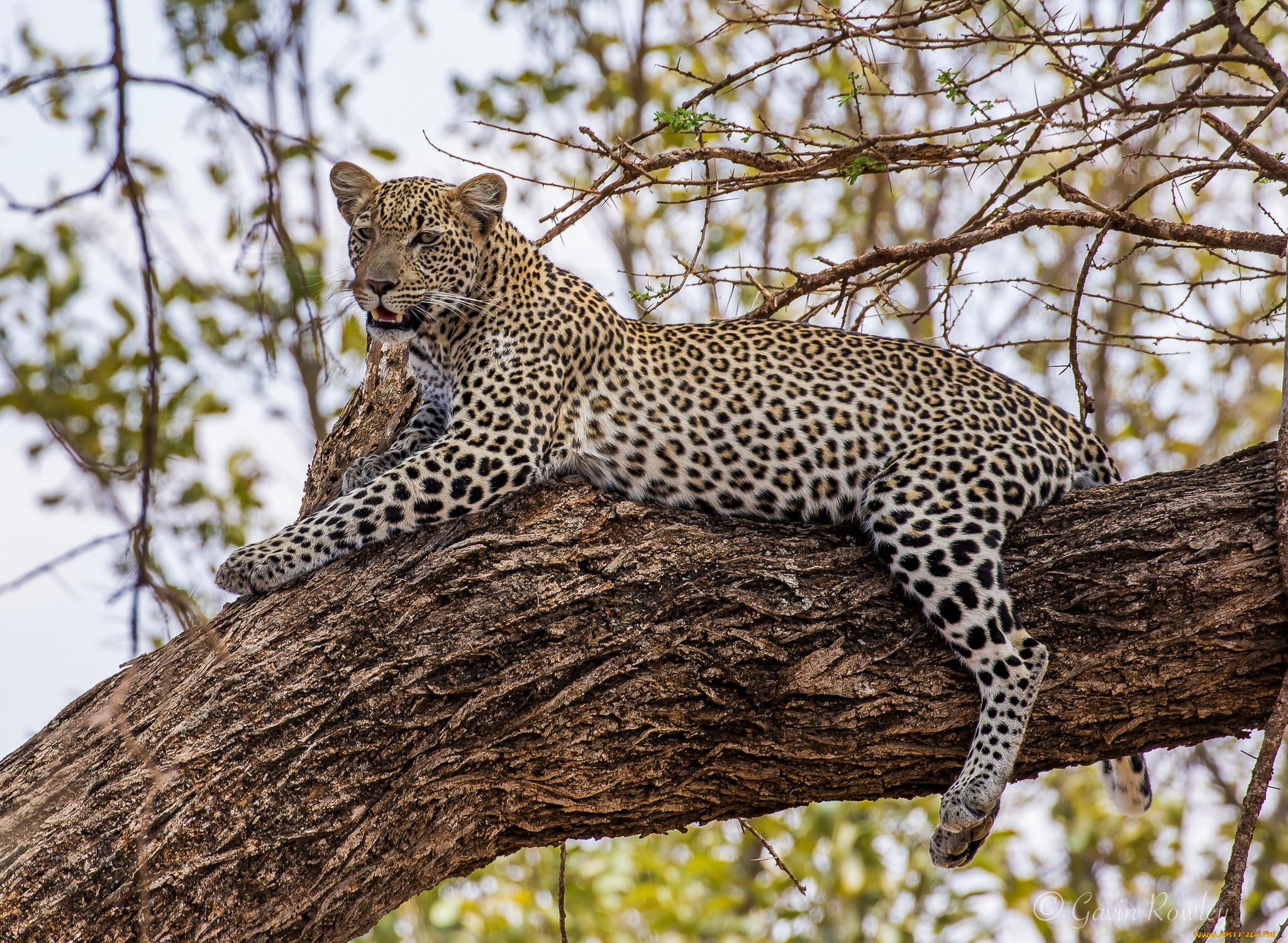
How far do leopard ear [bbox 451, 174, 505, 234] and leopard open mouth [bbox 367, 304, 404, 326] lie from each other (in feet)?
2.44

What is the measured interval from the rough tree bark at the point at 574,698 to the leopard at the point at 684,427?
0.19 meters

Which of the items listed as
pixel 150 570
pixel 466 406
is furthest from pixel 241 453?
pixel 150 570

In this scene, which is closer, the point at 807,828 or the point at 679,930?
the point at 679,930

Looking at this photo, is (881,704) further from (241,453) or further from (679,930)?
(241,453)

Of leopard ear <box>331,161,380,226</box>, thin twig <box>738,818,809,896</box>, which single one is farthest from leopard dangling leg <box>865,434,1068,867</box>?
leopard ear <box>331,161,380,226</box>

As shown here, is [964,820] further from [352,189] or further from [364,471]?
[352,189]

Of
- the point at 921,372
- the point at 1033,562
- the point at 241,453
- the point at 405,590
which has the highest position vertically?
the point at 241,453

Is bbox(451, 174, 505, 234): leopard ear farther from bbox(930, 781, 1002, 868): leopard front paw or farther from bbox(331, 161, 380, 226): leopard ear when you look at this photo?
bbox(930, 781, 1002, 868): leopard front paw

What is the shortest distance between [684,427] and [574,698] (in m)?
1.78

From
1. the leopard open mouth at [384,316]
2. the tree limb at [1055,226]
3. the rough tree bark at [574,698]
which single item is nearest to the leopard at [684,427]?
the leopard open mouth at [384,316]

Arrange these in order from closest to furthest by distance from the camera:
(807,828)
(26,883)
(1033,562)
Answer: (26,883) → (1033,562) → (807,828)

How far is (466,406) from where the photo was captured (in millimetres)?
6242

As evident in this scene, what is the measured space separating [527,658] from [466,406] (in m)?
1.55

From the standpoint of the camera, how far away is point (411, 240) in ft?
21.4
